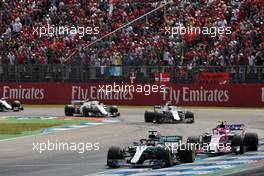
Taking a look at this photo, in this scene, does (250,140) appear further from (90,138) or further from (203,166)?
(90,138)

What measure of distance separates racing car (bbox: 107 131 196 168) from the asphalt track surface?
15.0 inches

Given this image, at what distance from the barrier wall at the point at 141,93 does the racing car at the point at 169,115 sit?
9288mm

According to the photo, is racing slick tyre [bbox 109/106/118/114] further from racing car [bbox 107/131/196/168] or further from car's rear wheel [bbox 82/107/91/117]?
racing car [bbox 107/131/196/168]

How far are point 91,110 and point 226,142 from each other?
1517 centimetres

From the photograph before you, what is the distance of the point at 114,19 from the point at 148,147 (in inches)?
1073

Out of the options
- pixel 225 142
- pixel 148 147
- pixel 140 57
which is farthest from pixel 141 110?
pixel 148 147

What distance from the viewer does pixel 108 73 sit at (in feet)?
129

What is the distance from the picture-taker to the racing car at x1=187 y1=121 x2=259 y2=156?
17062mm

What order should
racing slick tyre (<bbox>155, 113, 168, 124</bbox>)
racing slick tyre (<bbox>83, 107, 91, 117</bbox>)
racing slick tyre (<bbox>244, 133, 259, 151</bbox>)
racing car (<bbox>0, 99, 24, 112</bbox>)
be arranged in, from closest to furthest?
1. racing slick tyre (<bbox>244, 133, 259, 151</bbox>)
2. racing slick tyre (<bbox>155, 113, 168, 124</bbox>)
3. racing slick tyre (<bbox>83, 107, 91, 117</bbox>)
4. racing car (<bbox>0, 99, 24, 112</bbox>)

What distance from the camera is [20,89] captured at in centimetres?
4159

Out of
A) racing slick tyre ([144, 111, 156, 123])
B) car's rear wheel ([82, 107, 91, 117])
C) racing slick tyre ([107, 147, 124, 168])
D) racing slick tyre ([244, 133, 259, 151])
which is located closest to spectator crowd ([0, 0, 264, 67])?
car's rear wheel ([82, 107, 91, 117])

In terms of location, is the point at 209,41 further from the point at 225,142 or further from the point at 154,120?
the point at 225,142

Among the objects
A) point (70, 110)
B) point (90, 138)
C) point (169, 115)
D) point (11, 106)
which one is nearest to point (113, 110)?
point (70, 110)

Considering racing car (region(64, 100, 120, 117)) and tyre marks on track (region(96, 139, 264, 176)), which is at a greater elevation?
racing car (region(64, 100, 120, 117))
